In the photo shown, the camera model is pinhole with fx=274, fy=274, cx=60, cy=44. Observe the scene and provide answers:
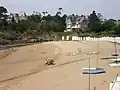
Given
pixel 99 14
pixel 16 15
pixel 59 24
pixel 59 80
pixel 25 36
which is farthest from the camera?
pixel 99 14

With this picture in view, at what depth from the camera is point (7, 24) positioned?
3236 inches

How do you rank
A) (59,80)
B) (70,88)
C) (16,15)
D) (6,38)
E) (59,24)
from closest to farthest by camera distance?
(70,88) → (59,80) → (6,38) → (59,24) → (16,15)

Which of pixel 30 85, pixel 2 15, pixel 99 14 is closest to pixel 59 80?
pixel 30 85

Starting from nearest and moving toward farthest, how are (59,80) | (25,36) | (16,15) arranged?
(59,80) < (25,36) < (16,15)

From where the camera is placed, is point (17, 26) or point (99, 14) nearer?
point (17, 26)

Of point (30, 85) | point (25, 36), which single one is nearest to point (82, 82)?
point (30, 85)

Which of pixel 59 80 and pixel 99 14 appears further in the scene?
pixel 99 14

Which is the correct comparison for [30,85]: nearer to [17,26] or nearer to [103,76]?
[103,76]

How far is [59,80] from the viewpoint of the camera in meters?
13.8

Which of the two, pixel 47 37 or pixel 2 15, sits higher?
pixel 2 15

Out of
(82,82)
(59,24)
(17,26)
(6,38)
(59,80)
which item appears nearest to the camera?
(82,82)

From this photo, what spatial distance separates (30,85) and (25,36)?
61408 mm

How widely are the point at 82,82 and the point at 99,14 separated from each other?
10867 centimetres

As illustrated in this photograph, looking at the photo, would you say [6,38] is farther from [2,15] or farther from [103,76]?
[103,76]
